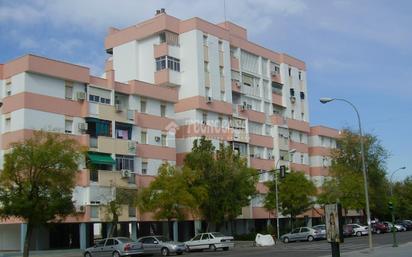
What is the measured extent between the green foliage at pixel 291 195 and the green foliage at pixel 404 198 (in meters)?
A: 37.9

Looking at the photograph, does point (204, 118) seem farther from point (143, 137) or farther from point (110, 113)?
point (110, 113)

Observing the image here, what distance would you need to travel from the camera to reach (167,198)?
160 feet

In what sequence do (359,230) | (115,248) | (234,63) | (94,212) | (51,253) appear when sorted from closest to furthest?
(115,248), (51,253), (94,212), (359,230), (234,63)

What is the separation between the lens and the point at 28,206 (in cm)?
3294

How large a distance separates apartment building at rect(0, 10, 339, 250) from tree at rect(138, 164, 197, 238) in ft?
11.1

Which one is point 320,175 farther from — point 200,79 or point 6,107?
point 6,107

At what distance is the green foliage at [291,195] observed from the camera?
2675 inches

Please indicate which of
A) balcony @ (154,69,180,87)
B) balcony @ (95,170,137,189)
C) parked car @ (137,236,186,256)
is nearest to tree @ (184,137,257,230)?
balcony @ (95,170,137,189)

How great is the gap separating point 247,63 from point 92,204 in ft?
106

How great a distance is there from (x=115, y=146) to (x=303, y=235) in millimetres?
20839

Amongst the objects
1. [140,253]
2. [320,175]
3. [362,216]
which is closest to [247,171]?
[140,253]

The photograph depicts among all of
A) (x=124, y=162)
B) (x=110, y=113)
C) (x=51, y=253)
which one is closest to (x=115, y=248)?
(x=51, y=253)

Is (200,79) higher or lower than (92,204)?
higher

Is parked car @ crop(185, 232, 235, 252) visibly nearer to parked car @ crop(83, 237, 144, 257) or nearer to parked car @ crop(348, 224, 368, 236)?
parked car @ crop(83, 237, 144, 257)
